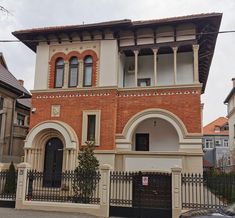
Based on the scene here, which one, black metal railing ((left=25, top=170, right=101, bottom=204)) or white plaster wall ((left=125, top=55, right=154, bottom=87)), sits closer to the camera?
black metal railing ((left=25, top=170, right=101, bottom=204))

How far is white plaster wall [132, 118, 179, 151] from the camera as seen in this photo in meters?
16.8

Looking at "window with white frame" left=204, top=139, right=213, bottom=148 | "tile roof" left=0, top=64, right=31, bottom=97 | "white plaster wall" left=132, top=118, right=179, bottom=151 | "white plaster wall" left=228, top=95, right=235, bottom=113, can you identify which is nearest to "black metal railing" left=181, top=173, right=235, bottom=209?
"white plaster wall" left=132, top=118, right=179, bottom=151

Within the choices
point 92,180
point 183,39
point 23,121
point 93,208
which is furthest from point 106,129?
point 23,121

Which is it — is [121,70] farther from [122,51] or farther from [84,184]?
[84,184]

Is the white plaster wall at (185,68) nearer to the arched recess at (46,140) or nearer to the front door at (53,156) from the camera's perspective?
the arched recess at (46,140)

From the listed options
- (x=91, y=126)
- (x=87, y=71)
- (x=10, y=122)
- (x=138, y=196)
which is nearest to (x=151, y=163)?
(x=138, y=196)

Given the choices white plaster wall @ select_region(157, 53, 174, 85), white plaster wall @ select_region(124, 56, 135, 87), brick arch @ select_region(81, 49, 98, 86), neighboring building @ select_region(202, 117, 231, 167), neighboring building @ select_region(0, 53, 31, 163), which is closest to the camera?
brick arch @ select_region(81, 49, 98, 86)

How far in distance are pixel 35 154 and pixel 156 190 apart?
681cm

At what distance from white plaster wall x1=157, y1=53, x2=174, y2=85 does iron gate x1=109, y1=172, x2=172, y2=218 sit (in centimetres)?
585

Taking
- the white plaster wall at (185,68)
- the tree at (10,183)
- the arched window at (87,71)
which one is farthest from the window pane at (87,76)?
the tree at (10,183)

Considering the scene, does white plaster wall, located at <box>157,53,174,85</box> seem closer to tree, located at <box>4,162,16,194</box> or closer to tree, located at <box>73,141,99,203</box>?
tree, located at <box>73,141,99,203</box>

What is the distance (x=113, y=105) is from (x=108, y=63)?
2306 millimetres

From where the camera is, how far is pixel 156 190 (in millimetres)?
13797

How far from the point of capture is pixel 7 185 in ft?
50.1
